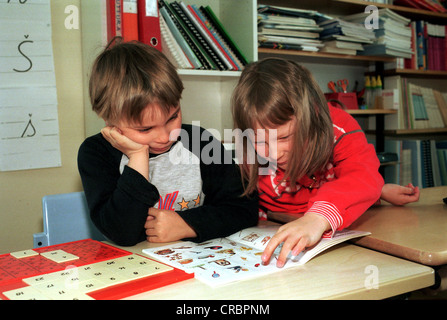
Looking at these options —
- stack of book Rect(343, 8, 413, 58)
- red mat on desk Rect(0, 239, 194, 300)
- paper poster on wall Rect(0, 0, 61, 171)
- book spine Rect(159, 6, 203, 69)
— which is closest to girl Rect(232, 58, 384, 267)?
red mat on desk Rect(0, 239, 194, 300)

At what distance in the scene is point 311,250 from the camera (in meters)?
0.80

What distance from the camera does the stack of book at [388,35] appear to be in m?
2.52

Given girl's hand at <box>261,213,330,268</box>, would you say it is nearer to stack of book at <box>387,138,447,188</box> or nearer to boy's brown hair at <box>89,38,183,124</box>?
boy's brown hair at <box>89,38,183,124</box>

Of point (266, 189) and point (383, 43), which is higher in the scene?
point (383, 43)

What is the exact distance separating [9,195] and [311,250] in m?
1.45

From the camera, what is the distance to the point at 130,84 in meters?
0.95

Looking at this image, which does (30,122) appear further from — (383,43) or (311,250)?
(383,43)

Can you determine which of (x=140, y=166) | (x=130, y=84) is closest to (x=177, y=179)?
(x=140, y=166)

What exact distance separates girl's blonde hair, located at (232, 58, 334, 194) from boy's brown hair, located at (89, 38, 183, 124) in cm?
18

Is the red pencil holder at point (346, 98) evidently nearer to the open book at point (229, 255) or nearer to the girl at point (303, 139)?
the girl at point (303, 139)

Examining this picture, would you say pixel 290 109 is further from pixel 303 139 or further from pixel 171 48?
pixel 171 48

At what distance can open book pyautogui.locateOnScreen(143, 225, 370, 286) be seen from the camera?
0.70m
